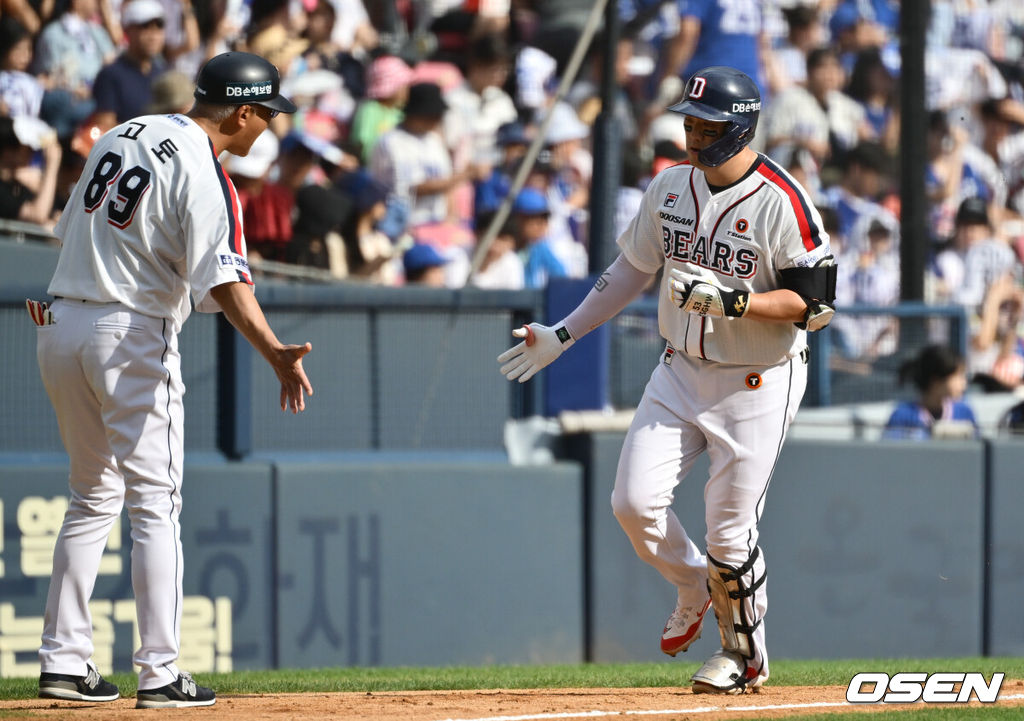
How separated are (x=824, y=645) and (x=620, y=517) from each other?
12.5ft

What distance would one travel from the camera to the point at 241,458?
8.29 meters

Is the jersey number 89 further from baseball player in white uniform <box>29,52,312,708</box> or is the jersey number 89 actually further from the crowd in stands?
the crowd in stands

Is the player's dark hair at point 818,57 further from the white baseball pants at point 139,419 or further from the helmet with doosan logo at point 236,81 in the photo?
the white baseball pants at point 139,419

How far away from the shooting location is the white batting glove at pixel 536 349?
19.0 feet

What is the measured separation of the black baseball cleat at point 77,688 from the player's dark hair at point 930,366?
579 cm

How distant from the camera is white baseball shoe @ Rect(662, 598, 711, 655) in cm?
574

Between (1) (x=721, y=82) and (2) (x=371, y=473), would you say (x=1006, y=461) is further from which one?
(1) (x=721, y=82)

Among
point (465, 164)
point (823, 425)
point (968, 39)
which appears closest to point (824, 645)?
point (823, 425)

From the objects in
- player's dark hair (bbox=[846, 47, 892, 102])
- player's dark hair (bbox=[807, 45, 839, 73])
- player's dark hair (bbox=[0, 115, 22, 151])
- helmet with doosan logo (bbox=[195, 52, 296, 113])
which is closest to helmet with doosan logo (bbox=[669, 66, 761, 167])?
helmet with doosan logo (bbox=[195, 52, 296, 113])

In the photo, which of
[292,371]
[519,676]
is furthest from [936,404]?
[292,371]

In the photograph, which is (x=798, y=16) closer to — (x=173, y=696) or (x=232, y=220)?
(x=232, y=220)

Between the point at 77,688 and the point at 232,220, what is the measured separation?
67.6 inches

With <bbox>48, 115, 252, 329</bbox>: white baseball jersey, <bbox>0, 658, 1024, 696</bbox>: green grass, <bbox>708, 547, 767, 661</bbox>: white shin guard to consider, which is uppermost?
<bbox>48, 115, 252, 329</bbox>: white baseball jersey

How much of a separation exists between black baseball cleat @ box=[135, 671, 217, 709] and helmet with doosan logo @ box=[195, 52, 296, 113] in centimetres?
190
